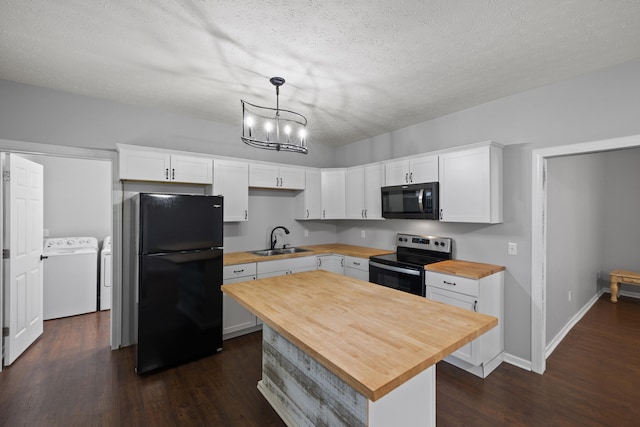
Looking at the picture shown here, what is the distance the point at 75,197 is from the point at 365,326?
5169mm

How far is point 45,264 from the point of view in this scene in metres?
3.88

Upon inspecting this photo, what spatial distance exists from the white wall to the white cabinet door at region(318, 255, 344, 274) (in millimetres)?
2290

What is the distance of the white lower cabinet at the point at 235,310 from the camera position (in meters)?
3.27

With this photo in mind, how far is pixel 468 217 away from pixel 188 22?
2799mm

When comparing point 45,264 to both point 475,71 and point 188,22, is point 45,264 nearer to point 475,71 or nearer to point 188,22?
point 188,22

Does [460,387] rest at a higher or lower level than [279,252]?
lower

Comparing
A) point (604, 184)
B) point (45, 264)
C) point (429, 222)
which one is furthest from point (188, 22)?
point (604, 184)

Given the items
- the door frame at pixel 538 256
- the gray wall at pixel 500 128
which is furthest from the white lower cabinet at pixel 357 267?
the door frame at pixel 538 256

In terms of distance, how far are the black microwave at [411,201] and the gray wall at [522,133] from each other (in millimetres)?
397

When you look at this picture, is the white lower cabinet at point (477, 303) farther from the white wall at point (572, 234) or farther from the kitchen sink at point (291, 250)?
the kitchen sink at point (291, 250)

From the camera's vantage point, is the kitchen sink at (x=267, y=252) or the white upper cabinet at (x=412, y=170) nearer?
the white upper cabinet at (x=412, y=170)

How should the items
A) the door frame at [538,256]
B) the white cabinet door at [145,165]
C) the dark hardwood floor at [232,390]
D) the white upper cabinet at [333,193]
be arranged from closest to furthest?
the dark hardwood floor at [232,390] < the door frame at [538,256] < the white cabinet door at [145,165] < the white upper cabinet at [333,193]

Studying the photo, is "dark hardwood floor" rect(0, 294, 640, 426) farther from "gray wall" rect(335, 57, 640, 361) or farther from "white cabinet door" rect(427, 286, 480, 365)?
"gray wall" rect(335, 57, 640, 361)

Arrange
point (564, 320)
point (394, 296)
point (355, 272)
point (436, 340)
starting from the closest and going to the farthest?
point (436, 340) → point (394, 296) → point (564, 320) → point (355, 272)
